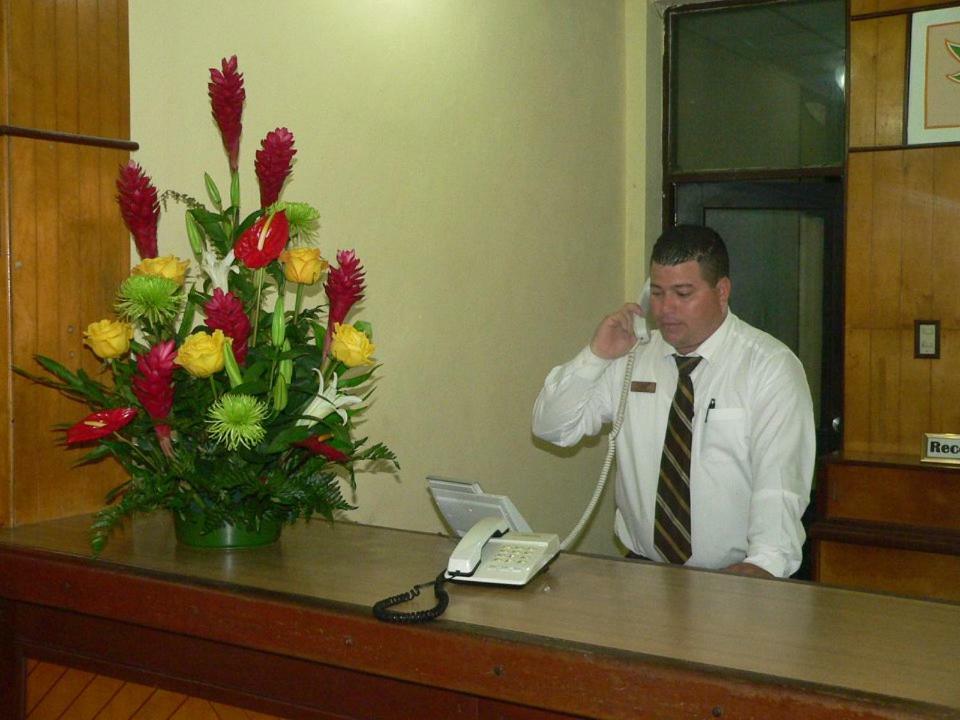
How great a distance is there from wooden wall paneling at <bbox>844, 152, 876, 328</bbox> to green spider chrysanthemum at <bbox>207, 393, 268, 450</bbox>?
10.9 feet

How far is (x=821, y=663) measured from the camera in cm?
138

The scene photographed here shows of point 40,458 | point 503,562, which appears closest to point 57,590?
point 40,458

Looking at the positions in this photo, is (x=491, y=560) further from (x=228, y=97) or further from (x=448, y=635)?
(x=228, y=97)

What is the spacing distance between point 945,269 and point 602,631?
3.39 meters

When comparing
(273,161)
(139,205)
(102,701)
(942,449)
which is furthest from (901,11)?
(102,701)

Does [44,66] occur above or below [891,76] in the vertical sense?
below

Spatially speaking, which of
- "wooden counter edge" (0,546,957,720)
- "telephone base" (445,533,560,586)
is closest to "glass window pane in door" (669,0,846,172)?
"telephone base" (445,533,560,586)

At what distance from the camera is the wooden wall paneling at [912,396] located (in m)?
4.38

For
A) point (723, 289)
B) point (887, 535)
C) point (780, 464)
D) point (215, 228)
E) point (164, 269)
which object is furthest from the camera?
point (887, 535)

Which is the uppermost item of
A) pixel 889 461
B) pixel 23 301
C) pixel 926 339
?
pixel 23 301

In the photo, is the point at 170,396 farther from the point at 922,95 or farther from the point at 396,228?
the point at 922,95

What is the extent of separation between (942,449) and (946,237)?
93cm

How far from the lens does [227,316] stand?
1868 mm

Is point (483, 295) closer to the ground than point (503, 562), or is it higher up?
higher up
